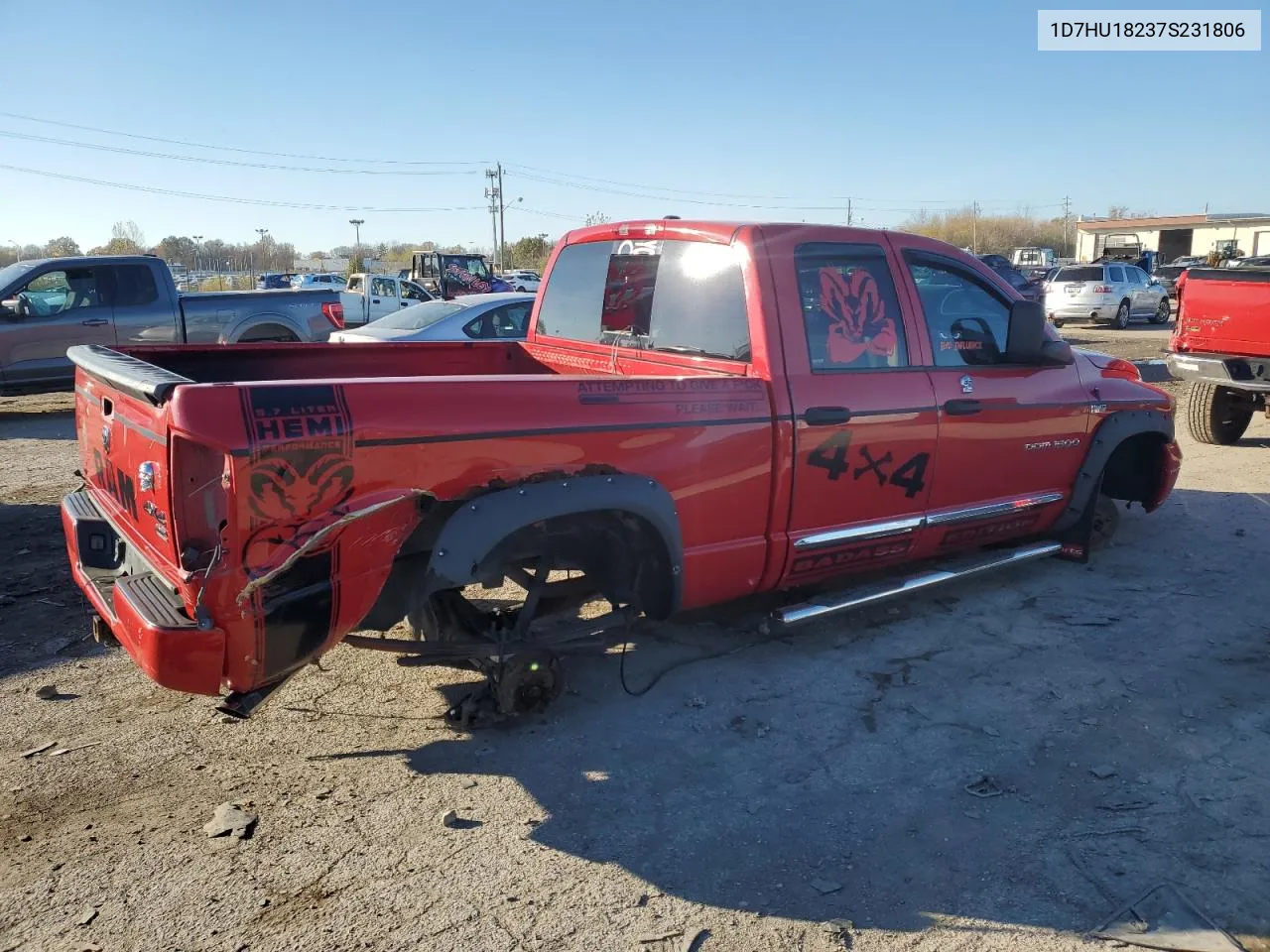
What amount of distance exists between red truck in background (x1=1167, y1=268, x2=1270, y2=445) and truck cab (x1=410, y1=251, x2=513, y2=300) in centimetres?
2408

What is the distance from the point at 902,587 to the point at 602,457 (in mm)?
1889

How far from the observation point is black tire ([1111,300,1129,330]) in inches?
1001

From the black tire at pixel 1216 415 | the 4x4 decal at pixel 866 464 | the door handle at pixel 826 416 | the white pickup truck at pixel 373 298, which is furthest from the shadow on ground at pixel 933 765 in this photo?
the white pickup truck at pixel 373 298

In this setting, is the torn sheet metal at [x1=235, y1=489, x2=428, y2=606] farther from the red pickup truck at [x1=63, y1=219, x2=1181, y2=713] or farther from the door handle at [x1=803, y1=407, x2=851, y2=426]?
the door handle at [x1=803, y1=407, x2=851, y2=426]

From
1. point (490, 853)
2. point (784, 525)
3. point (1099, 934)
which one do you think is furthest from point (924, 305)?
point (490, 853)

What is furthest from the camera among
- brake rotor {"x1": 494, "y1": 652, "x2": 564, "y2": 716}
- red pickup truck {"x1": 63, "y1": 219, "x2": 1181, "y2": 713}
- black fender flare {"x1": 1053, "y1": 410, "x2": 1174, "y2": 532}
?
black fender flare {"x1": 1053, "y1": 410, "x2": 1174, "y2": 532}

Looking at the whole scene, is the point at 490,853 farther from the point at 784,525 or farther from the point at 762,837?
the point at 784,525

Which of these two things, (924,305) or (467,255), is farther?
(467,255)

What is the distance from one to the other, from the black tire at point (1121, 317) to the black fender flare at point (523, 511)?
25395mm

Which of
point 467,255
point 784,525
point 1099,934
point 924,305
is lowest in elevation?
point 1099,934

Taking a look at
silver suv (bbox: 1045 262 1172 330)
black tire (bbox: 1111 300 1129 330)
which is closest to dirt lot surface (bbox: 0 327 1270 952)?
silver suv (bbox: 1045 262 1172 330)

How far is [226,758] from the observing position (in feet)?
11.9

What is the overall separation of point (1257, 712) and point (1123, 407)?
2153 millimetres

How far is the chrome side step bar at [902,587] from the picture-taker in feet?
14.3
